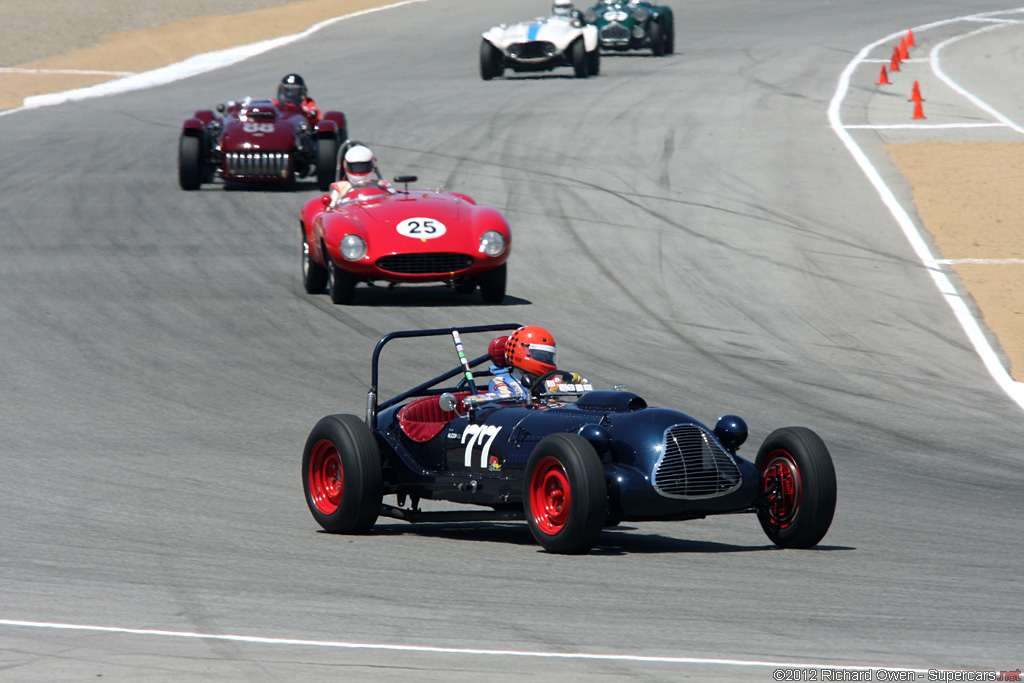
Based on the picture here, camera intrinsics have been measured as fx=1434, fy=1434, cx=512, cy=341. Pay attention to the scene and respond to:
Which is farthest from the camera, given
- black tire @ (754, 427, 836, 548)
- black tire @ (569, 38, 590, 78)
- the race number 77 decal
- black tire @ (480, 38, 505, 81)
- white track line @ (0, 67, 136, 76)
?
white track line @ (0, 67, 136, 76)

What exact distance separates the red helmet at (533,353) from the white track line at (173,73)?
2266 cm

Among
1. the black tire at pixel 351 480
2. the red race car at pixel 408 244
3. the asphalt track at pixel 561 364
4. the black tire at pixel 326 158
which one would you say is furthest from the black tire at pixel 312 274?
the black tire at pixel 351 480

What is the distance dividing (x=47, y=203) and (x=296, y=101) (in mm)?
3765

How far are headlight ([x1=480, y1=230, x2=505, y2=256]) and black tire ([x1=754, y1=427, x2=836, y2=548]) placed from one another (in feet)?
24.3

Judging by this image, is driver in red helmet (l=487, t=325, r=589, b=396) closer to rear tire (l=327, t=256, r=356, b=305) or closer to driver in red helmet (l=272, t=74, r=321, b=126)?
rear tire (l=327, t=256, r=356, b=305)

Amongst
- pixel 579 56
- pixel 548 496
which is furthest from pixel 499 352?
pixel 579 56

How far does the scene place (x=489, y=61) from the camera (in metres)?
29.7

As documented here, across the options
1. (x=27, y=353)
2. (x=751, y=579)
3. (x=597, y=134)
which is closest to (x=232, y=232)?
(x=27, y=353)

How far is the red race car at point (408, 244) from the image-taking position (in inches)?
558

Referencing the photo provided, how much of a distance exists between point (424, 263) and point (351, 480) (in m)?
6.94

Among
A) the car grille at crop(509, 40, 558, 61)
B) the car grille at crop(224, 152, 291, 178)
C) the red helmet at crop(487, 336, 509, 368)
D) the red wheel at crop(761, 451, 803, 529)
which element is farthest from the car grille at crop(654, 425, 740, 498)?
the car grille at crop(509, 40, 558, 61)

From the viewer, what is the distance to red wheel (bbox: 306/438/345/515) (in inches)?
309

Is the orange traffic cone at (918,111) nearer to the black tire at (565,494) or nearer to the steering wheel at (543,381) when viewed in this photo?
the steering wheel at (543,381)

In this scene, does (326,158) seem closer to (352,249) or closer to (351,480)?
(352,249)
